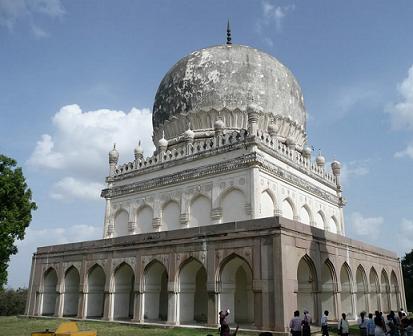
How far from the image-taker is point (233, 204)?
15180mm

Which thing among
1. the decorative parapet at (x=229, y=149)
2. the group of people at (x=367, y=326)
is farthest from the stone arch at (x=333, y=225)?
the group of people at (x=367, y=326)

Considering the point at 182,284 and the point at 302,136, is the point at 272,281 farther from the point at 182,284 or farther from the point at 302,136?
the point at 302,136

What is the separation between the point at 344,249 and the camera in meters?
14.0

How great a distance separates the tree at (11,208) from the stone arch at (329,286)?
11.2m

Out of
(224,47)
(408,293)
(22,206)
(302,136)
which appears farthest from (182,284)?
(408,293)

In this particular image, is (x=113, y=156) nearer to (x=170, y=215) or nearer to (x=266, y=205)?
(x=170, y=215)

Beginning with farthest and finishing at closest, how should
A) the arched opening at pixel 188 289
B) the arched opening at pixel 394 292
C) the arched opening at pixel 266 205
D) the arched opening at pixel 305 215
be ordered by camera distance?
1. the arched opening at pixel 394 292
2. the arched opening at pixel 305 215
3. the arched opening at pixel 266 205
4. the arched opening at pixel 188 289

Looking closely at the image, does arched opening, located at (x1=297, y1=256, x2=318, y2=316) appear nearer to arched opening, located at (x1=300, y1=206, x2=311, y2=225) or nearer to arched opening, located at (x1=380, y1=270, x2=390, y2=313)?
arched opening, located at (x1=300, y1=206, x2=311, y2=225)

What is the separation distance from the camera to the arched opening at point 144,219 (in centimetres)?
1767

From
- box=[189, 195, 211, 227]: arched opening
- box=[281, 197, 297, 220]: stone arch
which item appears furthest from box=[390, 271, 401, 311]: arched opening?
box=[189, 195, 211, 227]: arched opening

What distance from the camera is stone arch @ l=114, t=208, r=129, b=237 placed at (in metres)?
18.5

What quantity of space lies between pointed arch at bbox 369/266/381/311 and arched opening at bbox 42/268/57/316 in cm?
1220

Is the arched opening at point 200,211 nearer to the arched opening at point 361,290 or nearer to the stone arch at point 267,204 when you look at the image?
the stone arch at point 267,204

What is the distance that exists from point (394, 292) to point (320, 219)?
164 inches
